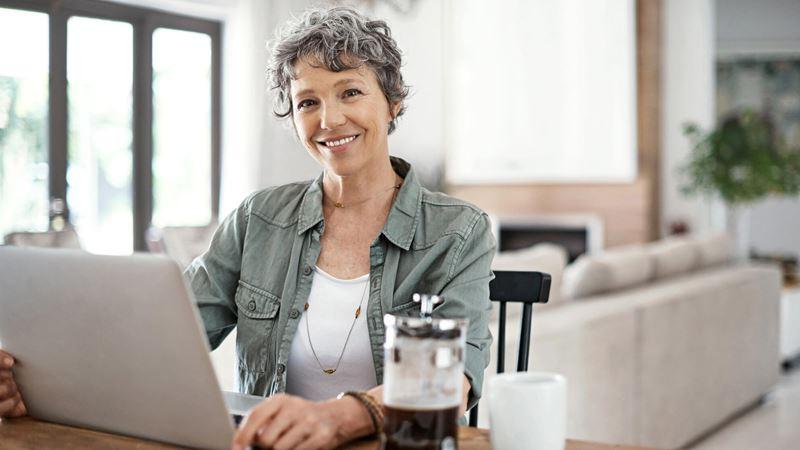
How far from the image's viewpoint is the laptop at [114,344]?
96 centimetres

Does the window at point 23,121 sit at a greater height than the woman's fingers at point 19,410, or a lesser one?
greater

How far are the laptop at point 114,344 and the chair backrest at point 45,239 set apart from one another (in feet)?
7.86

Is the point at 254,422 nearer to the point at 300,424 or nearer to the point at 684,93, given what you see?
the point at 300,424

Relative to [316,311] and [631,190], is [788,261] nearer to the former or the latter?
[631,190]

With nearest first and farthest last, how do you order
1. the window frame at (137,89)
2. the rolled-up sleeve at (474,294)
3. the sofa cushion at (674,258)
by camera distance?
1. the rolled-up sleeve at (474,294)
2. the sofa cushion at (674,258)
3. the window frame at (137,89)

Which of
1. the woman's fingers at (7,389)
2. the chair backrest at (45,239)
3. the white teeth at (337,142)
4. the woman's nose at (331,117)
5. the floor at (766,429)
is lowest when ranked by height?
the floor at (766,429)

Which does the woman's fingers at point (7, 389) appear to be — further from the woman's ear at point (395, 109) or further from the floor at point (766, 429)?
the floor at point (766, 429)

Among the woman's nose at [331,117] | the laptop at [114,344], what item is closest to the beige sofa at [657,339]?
the woman's nose at [331,117]

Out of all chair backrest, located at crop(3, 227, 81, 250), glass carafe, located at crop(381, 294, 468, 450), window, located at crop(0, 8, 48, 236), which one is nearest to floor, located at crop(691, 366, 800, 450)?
chair backrest, located at crop(3, 227, 81, 250)

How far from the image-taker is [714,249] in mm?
Answer: 4820

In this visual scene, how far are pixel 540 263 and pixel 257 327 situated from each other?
6.18ft

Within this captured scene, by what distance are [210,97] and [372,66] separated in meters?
5.65

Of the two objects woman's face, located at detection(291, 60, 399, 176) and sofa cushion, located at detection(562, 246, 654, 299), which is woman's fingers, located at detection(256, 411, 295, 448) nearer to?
woman's face, located at detection(291, 60, 399, 176)

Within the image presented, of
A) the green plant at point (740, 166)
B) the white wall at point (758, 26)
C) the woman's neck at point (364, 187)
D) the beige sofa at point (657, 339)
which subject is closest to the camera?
the woman's neck at point (364, 187)
